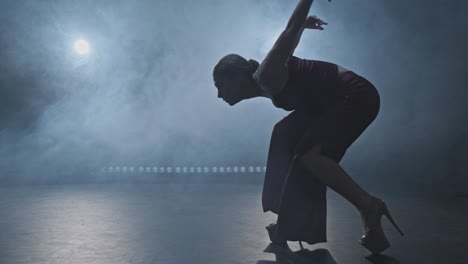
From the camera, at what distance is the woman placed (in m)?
1.44

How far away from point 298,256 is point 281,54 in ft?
2.21

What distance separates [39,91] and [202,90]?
6.28 feet

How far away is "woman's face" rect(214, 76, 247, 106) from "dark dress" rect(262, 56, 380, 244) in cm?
13

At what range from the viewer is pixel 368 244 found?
145 centimetres

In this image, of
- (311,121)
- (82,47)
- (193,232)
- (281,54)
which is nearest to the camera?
(281,54)

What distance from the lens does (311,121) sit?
1.64m

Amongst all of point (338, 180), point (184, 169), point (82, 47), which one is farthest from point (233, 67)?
point (82, 47)

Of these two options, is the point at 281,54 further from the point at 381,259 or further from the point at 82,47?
the point at 82,47

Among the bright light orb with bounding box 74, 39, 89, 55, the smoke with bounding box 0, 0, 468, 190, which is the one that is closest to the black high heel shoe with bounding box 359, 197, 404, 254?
the smoke with bounding box 0, 0, 468, 190

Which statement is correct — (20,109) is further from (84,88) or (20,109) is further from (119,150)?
(119,150)

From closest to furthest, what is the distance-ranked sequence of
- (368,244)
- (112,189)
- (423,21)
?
(368,244) < (112,189) < (423,21)

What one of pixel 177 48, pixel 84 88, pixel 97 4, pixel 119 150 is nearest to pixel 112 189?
pixel 119 150

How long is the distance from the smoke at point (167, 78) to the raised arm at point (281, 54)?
352 centimetres

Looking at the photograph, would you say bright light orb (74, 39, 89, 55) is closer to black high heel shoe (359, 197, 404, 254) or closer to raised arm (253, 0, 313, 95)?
raised arm (253, 0, 313, 95)
